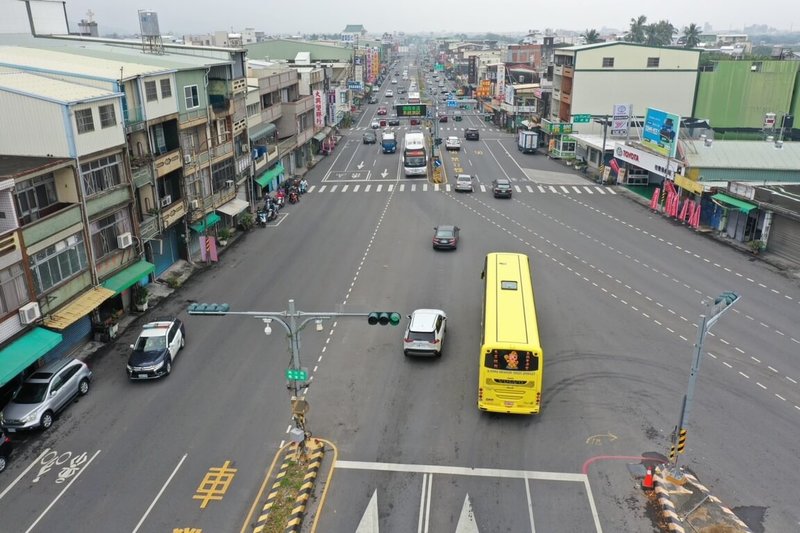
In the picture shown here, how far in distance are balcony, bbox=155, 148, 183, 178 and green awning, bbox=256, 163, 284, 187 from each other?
17534 millimetres

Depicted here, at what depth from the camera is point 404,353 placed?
27969 mm

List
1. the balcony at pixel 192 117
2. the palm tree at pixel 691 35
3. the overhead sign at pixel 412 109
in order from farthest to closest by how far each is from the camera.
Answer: the palm tree at pixel 691 35 < the overhead sign at pixel 412 109 < the balcony at pixel 192 117

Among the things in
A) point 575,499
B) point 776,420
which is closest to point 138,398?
point 575,499

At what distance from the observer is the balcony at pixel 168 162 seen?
35719 mm

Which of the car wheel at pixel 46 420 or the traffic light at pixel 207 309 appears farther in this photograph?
the car wheel at pixel 46 420

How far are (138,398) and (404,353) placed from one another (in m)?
11.8

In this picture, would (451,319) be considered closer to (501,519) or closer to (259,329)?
(259,329)

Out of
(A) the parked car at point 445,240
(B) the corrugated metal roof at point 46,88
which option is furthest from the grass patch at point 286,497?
(A) the parked car at point 445,240

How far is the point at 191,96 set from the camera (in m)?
39.8

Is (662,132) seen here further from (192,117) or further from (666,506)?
(666,506)

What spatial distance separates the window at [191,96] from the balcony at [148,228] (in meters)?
9.11

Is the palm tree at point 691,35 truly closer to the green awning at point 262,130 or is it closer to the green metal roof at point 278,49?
the green metal roof at point 278,49

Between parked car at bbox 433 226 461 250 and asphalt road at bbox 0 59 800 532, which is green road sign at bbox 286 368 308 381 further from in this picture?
parked car at bbox 433 226 461 250

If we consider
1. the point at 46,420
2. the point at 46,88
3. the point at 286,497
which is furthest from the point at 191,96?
the point at 286,497
